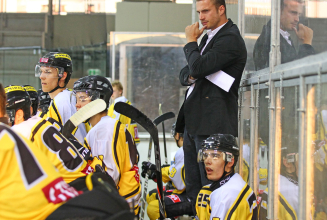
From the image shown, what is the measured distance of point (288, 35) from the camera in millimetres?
1950

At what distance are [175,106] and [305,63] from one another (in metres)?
5.91

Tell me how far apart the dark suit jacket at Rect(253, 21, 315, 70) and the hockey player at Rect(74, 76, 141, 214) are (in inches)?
36.3

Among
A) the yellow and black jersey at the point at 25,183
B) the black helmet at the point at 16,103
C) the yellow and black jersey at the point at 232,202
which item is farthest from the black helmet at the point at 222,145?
the yellow and black jersey at the point at 25,183

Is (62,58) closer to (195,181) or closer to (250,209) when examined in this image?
(195,181)

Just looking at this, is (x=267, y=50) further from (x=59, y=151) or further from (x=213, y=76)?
(x=59, y=151)

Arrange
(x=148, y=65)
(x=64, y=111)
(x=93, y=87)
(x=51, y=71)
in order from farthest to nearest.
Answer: (x=148, y=65) → (x=51, y=71) → (x=64, y=111) → (x=93, y=87)

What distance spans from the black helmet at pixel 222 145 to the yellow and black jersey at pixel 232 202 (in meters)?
0.13

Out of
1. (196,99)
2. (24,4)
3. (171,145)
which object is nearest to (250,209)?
(196,99)

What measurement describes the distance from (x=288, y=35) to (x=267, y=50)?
29cm

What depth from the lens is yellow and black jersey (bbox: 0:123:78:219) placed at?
1.05m

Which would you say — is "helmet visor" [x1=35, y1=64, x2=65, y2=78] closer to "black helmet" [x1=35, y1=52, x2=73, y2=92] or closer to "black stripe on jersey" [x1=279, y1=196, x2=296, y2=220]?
"black helmet" [x1=35, y1=52, x2=73, y2=92]

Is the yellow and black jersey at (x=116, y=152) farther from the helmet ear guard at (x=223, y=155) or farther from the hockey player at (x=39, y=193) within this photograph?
the hockey player at (x=39, y=193)

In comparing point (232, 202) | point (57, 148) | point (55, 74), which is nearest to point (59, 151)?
point (57, 148)

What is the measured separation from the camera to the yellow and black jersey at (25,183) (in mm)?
1050
